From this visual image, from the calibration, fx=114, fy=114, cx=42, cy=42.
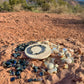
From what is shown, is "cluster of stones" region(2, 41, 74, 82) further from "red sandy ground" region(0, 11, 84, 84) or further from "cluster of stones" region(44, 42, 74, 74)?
"red sandy ground" region(0, 11, 84, 84)

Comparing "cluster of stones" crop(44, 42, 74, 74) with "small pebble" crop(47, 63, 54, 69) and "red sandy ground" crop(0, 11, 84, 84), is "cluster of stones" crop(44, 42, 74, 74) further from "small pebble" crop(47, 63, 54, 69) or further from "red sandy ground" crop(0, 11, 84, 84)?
"red sandy ground" crop(0, 11, 84, 84)

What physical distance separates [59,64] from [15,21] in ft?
12.7

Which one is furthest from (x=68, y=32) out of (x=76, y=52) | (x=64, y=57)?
(x=64, y=57)

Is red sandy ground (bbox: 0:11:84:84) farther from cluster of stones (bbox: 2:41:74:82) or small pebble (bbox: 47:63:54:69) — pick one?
small pebble (bbox: 47:63:54:69)

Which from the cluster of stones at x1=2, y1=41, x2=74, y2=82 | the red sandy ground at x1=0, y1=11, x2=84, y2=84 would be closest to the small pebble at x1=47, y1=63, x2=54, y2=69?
the cluster of stones at x1=2, y1=41, x2=74, y2=82

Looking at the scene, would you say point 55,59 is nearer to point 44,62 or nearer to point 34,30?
point 44,62

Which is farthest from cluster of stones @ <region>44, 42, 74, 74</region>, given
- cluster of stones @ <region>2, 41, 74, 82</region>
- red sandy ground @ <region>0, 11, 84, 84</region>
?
red sandy ground @ <region>0, 11, 84, 84</region>

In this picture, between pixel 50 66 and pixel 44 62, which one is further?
pixel 44 62

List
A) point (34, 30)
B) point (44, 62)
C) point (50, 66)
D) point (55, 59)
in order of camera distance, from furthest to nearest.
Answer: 1. point (34, 30)
2. point (55, 59)
3. point (44, 62)
4. point (50, 66)

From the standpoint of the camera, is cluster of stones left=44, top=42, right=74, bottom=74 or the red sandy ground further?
the red sandy ground

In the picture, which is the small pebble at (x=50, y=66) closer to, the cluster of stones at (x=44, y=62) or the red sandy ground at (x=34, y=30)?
the cluster of stones at (x=44, y=62)

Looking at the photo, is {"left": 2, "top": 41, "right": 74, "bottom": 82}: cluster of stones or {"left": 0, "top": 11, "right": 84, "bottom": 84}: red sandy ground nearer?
{"left": 2, "top": 41, "right": 74, "bottom": 82}: cluster of stones

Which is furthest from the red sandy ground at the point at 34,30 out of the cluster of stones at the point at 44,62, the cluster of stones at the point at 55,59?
the cluster of stones at the point at 55,59

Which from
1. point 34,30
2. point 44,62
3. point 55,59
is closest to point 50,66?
point 44,62
